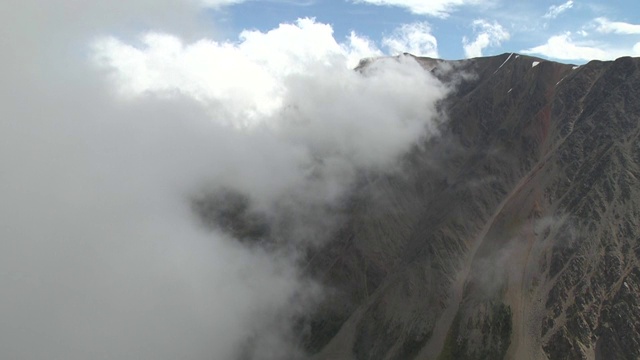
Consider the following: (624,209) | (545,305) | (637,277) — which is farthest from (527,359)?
(624,209)

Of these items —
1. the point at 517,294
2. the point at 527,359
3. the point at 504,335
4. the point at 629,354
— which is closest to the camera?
the point at 629,354

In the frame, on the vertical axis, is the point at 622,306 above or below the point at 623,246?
below

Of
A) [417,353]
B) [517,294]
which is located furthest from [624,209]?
[417,353]

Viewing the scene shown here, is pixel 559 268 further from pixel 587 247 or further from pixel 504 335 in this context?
pixel 504 335

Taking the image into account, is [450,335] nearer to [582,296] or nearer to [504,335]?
[504,335]

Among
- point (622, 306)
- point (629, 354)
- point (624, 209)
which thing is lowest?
point (629, 354)

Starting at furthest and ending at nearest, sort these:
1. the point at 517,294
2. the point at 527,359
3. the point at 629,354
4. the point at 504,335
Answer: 1. the point at 517,294
2. the point at 504,335
3. the point at 527,359
4. the point at 629,354

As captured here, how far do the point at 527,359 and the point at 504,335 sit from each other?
13.1 meters

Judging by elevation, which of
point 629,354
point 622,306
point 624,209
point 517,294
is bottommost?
point 629,354

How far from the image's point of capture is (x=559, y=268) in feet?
635

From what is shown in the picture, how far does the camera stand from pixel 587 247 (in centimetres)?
19212

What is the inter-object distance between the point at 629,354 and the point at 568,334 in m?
19.5

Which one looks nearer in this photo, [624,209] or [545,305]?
[545,305]

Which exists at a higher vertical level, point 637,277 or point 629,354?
point 637,277
